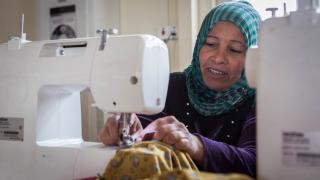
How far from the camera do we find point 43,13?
2445 mm

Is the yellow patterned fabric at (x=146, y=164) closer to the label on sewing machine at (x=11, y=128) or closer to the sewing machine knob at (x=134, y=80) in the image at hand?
the sewing machine knob at (x=134, y=80)

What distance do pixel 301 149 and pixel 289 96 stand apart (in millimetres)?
99

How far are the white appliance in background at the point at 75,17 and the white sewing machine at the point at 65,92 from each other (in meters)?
1.15

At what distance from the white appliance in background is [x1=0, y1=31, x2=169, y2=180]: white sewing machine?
1.15m

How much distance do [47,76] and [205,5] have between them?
4.45ft

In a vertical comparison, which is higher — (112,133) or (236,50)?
(236,50)

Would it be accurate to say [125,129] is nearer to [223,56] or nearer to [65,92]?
[65,92]

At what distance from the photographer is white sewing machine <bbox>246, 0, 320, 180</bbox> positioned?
2.23ft

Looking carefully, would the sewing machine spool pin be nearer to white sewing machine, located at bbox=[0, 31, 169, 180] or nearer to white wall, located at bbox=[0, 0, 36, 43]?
white sewing machine, located at bbox=[0, 31, 169, 180]

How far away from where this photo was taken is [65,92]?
1.16m

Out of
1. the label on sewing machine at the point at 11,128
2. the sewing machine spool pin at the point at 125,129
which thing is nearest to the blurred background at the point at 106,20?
the label on sewing machine at the point at 11,128

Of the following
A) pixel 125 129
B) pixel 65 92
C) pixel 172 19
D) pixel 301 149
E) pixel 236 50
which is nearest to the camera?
pixel 301 149

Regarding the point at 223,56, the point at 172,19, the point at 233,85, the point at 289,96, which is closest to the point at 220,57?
the point at 223,56

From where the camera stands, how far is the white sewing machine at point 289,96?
26.8 inches
